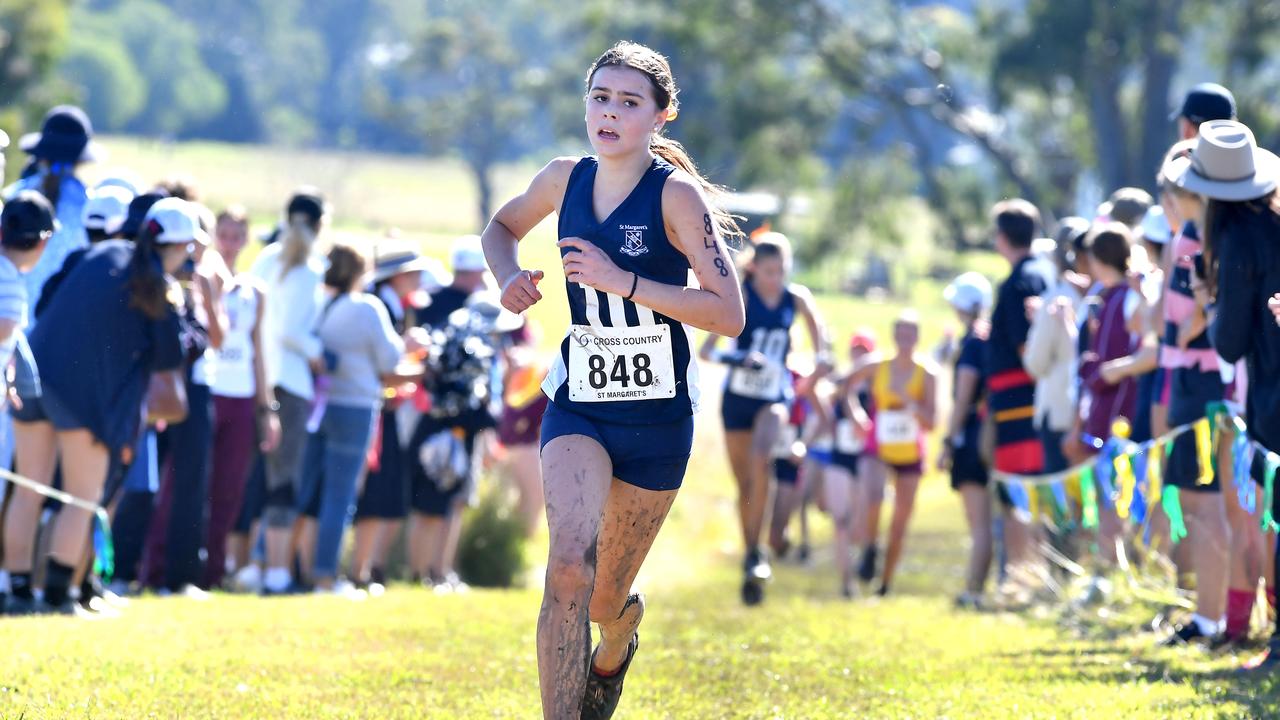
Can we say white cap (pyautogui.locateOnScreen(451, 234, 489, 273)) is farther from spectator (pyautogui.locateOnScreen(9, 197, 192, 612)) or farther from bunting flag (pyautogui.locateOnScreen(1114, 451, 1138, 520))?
bunting flag (pyautogui.locateOnScreen(1114, 451, 1138, 520))

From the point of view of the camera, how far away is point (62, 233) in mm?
10211

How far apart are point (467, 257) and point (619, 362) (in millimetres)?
6891

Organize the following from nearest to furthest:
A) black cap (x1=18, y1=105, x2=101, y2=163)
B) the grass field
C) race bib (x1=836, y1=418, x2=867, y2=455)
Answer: the grass field → black cap (x1=18, y1=105, x2=101, y2=163) → race bib (x1=836, y1=418, x2=867, y2=455)

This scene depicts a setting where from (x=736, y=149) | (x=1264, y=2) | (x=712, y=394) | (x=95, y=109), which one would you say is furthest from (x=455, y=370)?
(x=95, y=109)

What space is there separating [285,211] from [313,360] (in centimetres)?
94

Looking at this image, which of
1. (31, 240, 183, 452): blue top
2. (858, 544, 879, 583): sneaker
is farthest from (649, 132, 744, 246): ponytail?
(858, 544, 879, 583): sneaker

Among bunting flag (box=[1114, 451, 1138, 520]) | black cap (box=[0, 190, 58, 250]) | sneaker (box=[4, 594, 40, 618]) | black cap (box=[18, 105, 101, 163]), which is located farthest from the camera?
black cap (box=[18, 105, 101, 163])

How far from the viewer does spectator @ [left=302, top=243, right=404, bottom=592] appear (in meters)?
11.7

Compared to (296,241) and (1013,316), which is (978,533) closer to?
(1013,316)

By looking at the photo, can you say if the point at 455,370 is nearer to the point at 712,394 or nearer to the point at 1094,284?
the point at 1094,284

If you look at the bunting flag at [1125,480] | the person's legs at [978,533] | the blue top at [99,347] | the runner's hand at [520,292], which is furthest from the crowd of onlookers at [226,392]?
the bunting flag at [1125,480]

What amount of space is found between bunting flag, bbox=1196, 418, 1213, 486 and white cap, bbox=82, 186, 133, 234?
17.7ft

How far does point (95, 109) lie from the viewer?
112m

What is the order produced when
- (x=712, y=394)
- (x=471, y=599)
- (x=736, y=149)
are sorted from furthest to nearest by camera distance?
1. (x=736, y=149)
2. (x=712, y=394)
3. (x=471, y=599)
